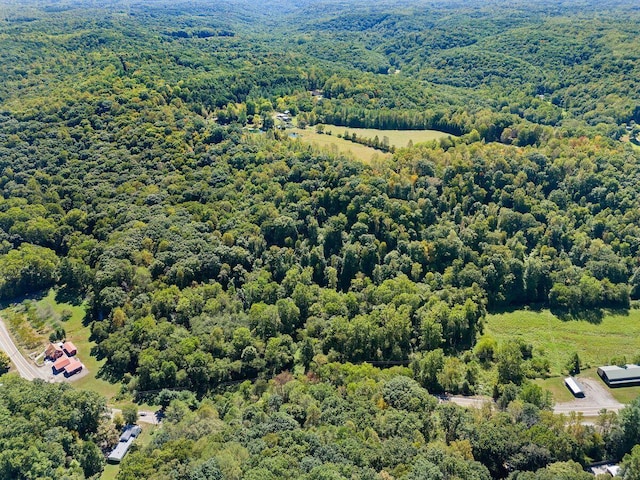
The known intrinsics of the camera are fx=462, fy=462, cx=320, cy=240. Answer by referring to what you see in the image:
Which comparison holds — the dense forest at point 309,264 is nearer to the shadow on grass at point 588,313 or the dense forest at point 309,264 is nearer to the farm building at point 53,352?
the shadow on grass at point 588,313

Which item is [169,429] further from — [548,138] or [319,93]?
[319,93]

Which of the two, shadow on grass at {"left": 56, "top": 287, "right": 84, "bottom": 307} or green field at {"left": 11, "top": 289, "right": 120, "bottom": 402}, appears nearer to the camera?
green field at {"left": 11, "top": 289, "right": 120, "bottom": 402}

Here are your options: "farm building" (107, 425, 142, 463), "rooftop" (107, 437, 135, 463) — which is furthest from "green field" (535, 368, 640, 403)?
"rooftop" (107, 437, 135, 463)

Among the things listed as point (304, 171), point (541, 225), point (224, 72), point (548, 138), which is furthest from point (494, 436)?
point (224, 72)

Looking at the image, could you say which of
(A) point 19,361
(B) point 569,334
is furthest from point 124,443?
(B) point 569,334

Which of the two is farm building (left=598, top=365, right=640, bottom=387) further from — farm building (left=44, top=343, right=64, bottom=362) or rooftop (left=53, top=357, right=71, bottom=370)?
farm building (left=44, top=343, right=64, bottom=362)

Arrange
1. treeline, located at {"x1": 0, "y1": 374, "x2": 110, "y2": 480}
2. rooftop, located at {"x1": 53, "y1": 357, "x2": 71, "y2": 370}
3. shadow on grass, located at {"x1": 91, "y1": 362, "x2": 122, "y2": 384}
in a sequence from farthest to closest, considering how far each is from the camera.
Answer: rooftop, located at {"x1": 53, "y1": 357, "x2": 71, "y2": 370}, shadow on grass, located at {"x1": 91, "y1": 362, "x2": 122, "y2": 384}, treeline, located at {"x1": 0, "y1": 374, "x2": 110, "y2": 480}

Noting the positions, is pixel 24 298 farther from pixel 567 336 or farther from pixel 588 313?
pixel 588 313

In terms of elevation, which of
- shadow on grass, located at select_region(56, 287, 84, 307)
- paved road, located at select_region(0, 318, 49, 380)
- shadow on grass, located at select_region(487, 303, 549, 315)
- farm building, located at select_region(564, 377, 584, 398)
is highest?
farm building, located at select_region(564, 377, 584, 398)
